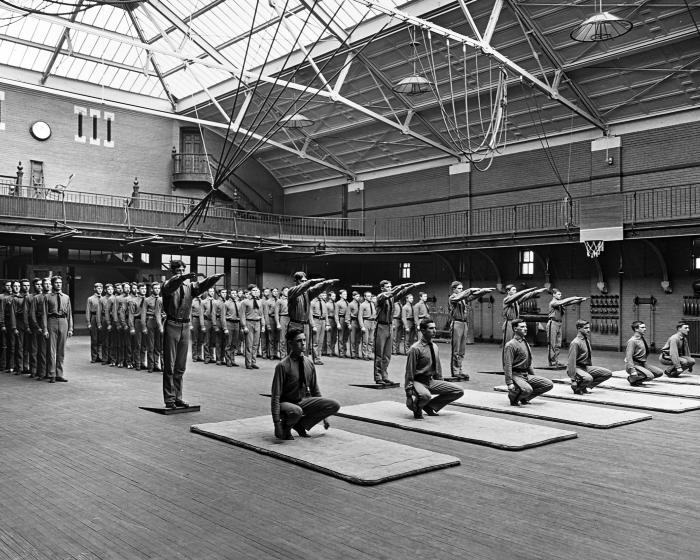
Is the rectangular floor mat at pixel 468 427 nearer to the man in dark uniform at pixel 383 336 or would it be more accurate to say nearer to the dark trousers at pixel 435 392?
the dark trousers at pixel 435 392

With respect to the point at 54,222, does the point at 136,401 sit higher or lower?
lower

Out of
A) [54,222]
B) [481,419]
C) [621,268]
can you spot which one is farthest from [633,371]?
[54,222]

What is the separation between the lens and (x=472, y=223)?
24.6 metres

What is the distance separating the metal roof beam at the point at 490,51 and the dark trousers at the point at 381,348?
27.1 feet

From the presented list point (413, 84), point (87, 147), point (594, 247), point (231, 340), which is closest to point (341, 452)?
point (231, 340)

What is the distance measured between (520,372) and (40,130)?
22756 millimetres

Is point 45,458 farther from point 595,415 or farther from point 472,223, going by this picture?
point 472,223

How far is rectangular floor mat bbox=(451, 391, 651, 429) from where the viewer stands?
8.54 m

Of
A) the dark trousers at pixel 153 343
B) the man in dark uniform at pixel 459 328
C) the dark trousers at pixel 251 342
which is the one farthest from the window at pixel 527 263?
the dark trousers at pixel 153 343

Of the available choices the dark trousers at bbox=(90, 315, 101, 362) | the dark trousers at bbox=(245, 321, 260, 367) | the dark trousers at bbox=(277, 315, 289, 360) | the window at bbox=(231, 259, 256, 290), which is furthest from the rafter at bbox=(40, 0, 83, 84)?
the dark trousers at bbox=(245, 321, 260, 367)

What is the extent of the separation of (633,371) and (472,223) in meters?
13.2

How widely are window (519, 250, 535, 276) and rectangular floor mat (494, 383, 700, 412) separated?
1191 cm

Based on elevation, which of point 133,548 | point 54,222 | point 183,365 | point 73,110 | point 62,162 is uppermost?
point 73,110

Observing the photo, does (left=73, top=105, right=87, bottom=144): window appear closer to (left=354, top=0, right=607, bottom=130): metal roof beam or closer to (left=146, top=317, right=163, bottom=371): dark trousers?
(left=354, top=0, right=607, bottom=130): metal roof beam
